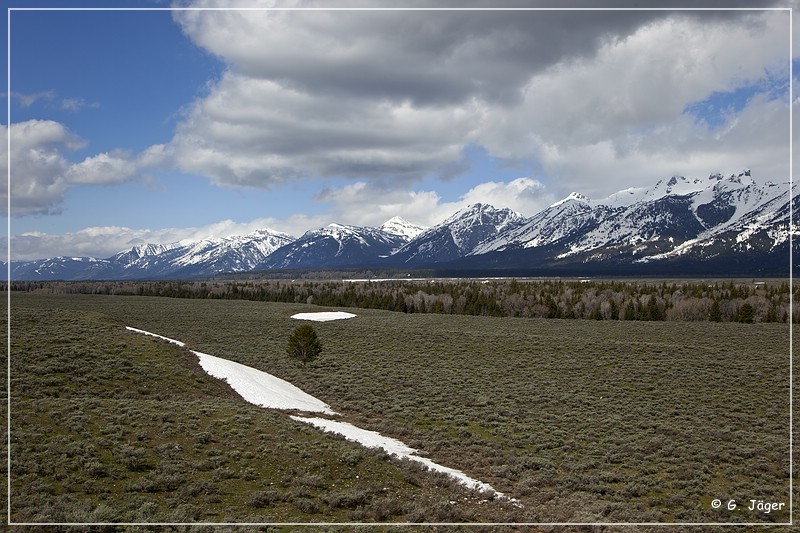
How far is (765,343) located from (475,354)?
105ft

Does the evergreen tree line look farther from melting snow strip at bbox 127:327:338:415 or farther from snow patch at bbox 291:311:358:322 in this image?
melting snow strip at bbox 127:327:338:415

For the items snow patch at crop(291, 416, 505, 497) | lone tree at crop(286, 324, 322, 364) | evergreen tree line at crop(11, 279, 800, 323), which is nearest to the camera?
snow patch at crop(291, 416, 505, 497)

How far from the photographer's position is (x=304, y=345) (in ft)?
140

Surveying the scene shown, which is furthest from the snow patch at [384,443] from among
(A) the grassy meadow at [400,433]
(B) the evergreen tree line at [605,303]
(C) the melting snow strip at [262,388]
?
(B) the evergreen tree line at [605,303]

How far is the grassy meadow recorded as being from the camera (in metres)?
15.2

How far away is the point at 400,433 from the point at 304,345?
62.6 feet

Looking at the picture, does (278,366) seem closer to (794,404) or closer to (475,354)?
(475,354)

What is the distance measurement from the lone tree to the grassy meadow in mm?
1086

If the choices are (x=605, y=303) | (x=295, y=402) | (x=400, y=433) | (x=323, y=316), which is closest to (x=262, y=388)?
(x=295, y=402)

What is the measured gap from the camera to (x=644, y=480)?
1986 centimetres

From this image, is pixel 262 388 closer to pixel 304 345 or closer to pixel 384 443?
pixel 304 345

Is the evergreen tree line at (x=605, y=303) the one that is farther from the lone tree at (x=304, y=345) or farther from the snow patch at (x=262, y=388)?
the snow patch at (x=262, y=388)

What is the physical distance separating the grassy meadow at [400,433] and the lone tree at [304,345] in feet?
3.56

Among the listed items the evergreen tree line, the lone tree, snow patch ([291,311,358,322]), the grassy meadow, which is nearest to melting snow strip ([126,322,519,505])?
the grassy meadow
